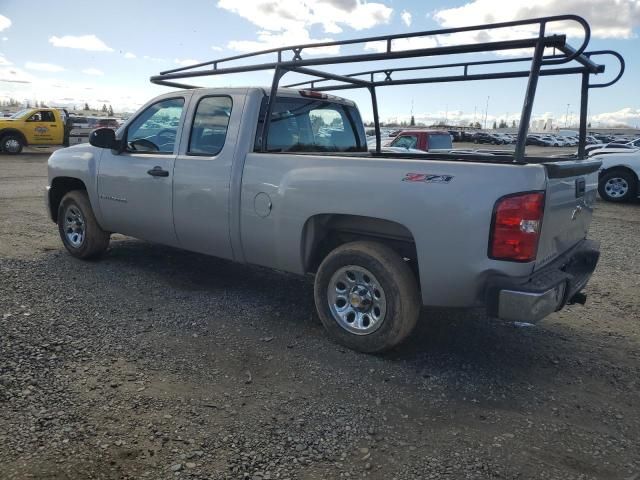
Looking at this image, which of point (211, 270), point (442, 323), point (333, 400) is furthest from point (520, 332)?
point (211, 270)

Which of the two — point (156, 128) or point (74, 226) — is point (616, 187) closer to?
point (156, 128)

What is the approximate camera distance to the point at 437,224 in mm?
3334

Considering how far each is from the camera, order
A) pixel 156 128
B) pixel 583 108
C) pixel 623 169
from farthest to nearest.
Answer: pixel 623 169 → pixel 156 128 → pixel 583 108

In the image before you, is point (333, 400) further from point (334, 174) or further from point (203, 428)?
point (334, 174)

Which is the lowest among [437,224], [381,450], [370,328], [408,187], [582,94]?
[381,450]

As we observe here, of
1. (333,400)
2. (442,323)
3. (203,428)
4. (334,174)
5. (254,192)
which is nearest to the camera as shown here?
(203,428)

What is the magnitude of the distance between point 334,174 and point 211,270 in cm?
266

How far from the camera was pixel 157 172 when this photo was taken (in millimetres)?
4957

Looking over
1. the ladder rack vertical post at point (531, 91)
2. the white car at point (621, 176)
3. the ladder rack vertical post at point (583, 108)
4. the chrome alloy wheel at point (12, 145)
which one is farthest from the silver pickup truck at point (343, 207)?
the chrome alloy wheel at point (12, 145)

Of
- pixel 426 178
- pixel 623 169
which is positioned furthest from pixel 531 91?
pixel 623 169

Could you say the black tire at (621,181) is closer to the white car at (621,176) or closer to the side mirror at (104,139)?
the white car at (621,176)

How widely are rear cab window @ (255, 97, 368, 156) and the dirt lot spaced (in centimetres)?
146

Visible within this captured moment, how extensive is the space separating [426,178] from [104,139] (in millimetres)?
3544

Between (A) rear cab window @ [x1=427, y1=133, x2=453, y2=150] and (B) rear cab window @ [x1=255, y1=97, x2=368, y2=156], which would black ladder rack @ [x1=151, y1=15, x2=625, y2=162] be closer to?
(B) rear cab window @ [x1=255, y1=97, x2=368, y2=156]
